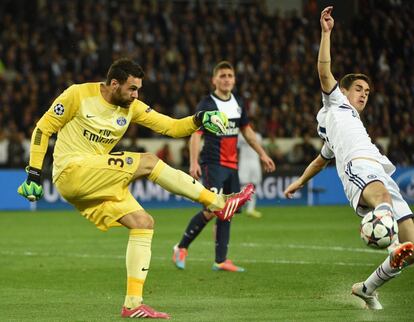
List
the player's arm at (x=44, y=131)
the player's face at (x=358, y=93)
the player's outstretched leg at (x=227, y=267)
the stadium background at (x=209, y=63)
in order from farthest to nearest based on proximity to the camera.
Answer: the stadium background at (x=209, y=63)
the player's outstretched leg at (x=227, y=267)
the player's face at (x=358, y=93)
the player's arm at (x=44, y=131)

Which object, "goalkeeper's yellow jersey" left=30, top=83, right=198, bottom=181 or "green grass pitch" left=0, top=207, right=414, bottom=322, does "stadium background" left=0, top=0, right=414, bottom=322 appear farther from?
"goalkeeper's yellow jersey" left=30, top=83, right=198, bottom=181

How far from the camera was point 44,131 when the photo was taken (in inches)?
328

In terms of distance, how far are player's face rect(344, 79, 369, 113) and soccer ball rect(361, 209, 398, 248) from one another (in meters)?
1.57

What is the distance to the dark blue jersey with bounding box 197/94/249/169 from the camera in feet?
39.7

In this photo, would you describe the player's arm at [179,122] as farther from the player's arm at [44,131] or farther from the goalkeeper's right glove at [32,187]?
the goalkeeper's right glove at [32,187]

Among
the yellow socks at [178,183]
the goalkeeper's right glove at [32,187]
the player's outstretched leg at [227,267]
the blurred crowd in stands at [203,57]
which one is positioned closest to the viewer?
the goalkeeper's right glove at [32,187]

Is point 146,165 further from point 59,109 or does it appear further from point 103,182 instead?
point 59,109

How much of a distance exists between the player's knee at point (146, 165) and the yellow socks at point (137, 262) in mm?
486

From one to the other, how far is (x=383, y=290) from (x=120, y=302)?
2615 millimetres

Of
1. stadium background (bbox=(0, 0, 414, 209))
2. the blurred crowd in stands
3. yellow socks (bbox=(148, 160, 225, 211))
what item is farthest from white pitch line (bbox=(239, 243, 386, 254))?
the blurred crowd in stands

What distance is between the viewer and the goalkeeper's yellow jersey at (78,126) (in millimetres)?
8328

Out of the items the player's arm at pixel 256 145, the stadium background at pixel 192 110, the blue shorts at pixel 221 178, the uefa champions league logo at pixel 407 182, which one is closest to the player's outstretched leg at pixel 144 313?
the stadium background at pixel 192 110

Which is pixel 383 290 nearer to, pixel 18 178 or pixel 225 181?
pixel 225 181

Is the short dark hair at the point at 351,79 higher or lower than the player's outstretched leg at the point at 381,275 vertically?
higher
